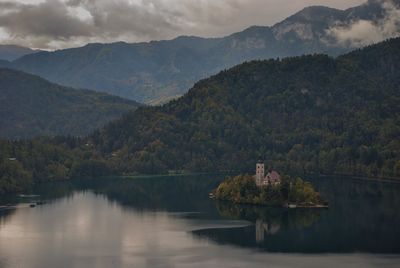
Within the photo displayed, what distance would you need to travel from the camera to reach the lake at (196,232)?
334ft

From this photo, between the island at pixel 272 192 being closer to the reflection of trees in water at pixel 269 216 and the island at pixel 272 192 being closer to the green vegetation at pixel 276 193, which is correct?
the green vegetation at pixel 276 193

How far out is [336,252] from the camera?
10650 centimetres

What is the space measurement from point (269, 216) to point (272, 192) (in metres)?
15.4

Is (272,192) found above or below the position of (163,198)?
above

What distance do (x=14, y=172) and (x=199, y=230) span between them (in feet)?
293

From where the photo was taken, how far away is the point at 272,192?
512 feet

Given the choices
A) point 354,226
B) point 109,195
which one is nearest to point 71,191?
point 109,195

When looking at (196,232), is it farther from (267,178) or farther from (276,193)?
(267,178)

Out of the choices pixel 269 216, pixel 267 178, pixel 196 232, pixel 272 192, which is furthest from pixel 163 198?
pixel 196 232

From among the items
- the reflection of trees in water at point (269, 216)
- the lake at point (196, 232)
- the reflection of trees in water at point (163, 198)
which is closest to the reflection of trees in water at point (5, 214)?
the lake at point (196, 232)

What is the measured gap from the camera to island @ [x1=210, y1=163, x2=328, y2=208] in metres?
153

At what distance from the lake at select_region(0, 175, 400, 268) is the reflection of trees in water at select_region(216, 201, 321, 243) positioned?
0.18 meters

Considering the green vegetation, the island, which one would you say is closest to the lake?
the island

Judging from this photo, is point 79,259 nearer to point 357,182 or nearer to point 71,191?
point 71,191
